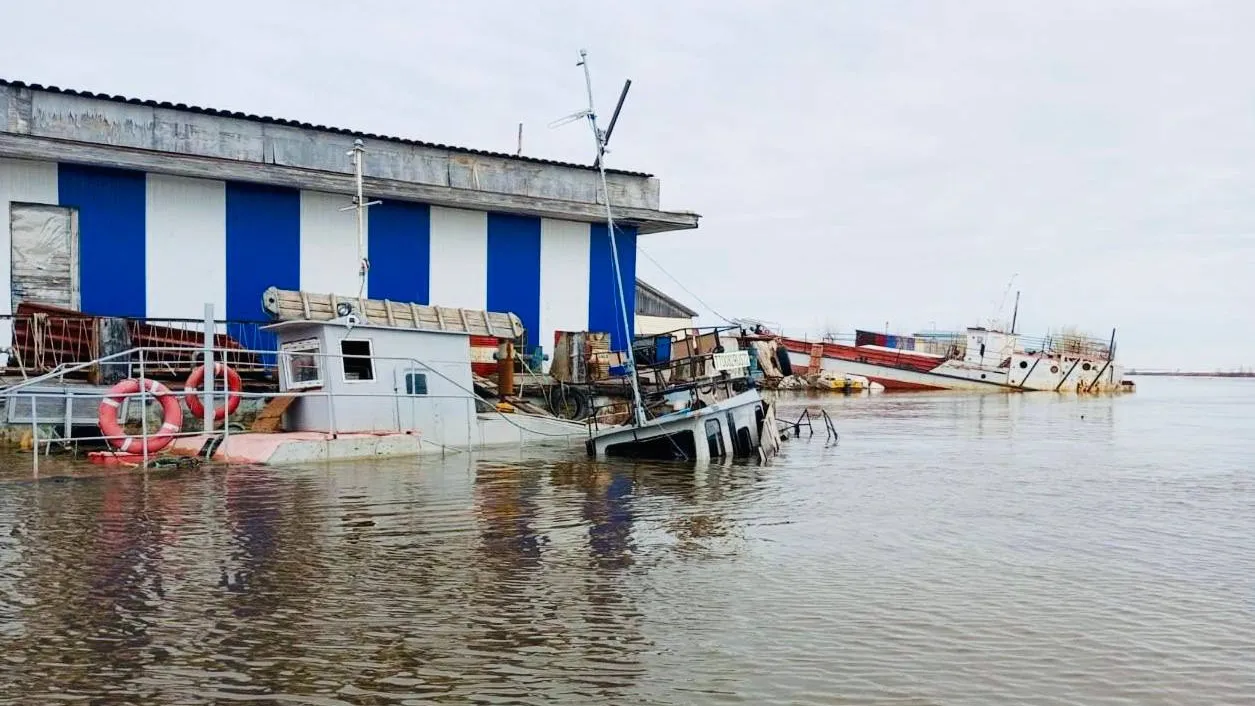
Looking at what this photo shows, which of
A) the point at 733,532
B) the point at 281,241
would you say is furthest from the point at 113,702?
the point at 281,241

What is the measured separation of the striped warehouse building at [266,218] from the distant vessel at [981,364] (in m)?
35.0

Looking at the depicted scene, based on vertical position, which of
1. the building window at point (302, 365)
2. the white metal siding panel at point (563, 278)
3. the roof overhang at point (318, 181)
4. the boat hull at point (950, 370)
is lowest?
the boat hull at point (950, 370)

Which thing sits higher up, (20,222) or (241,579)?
(20,222)

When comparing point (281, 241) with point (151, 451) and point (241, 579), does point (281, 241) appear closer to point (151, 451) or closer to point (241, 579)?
point (151, 451)

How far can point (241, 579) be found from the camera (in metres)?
8.66

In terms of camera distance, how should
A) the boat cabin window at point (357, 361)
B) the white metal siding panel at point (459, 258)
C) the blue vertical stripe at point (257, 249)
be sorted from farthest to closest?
the white metal siding panel at point (459, 258) < the blue vertical stripe at point (257, 249) < the boat cabin window at point (357, 361)

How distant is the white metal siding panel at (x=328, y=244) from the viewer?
21797mm

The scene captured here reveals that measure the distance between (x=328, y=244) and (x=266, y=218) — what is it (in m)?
1.33

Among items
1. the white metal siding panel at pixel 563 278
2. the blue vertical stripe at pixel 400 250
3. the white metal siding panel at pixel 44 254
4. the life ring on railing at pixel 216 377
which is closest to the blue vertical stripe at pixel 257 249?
the blue vertical stripe at pixel 400 250

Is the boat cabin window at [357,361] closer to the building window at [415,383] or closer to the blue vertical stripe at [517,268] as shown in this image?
the building window at [415,383]

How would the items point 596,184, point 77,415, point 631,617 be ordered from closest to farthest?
1. point 631,617
2. point 77,415
3. point 596,184

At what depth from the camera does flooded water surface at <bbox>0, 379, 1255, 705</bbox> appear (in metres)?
6.33

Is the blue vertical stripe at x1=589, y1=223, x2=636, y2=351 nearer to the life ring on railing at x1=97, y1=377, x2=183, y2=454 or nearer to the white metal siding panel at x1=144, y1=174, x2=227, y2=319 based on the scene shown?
the white metal siding panel at x1=144, y1=174, x2=227, y2=319

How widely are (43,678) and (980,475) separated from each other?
49.4 feet
